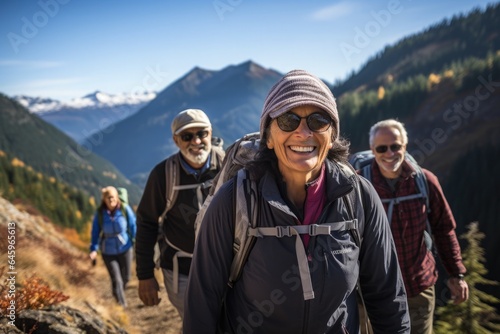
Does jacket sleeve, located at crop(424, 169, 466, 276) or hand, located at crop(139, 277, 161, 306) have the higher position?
jacket sleeve, located at crop(424, 169, 466, 276)

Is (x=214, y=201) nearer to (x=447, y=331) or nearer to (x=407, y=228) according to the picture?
(x=407, y=228)

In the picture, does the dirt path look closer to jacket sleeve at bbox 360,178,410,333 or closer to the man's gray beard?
the man's gray beard

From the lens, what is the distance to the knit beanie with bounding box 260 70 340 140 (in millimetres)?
1801

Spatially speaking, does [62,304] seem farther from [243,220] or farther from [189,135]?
[243,220]

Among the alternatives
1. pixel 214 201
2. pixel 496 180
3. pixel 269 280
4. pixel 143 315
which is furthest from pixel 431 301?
pixel 496 180

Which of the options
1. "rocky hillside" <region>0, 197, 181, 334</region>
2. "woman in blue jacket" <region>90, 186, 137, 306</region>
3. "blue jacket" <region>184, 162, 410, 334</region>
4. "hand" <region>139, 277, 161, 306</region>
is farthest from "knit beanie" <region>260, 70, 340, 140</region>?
"woman in blue jacket" <region>90, 186, 137, 306</region>

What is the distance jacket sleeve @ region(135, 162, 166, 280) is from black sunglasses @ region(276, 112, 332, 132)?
6.51ft

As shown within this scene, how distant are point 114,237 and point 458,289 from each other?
5346mm

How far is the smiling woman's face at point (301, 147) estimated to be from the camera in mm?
1876

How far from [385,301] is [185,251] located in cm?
209

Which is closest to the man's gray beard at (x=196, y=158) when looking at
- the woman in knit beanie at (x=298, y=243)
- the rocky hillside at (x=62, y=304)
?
the woman in knit beanie at (x=298, y=243)

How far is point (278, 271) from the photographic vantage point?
1.73m

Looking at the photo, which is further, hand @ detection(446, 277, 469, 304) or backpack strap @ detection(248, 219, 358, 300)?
hand @ detection(446, 277, 469, 304)

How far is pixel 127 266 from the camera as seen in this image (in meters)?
6.53
